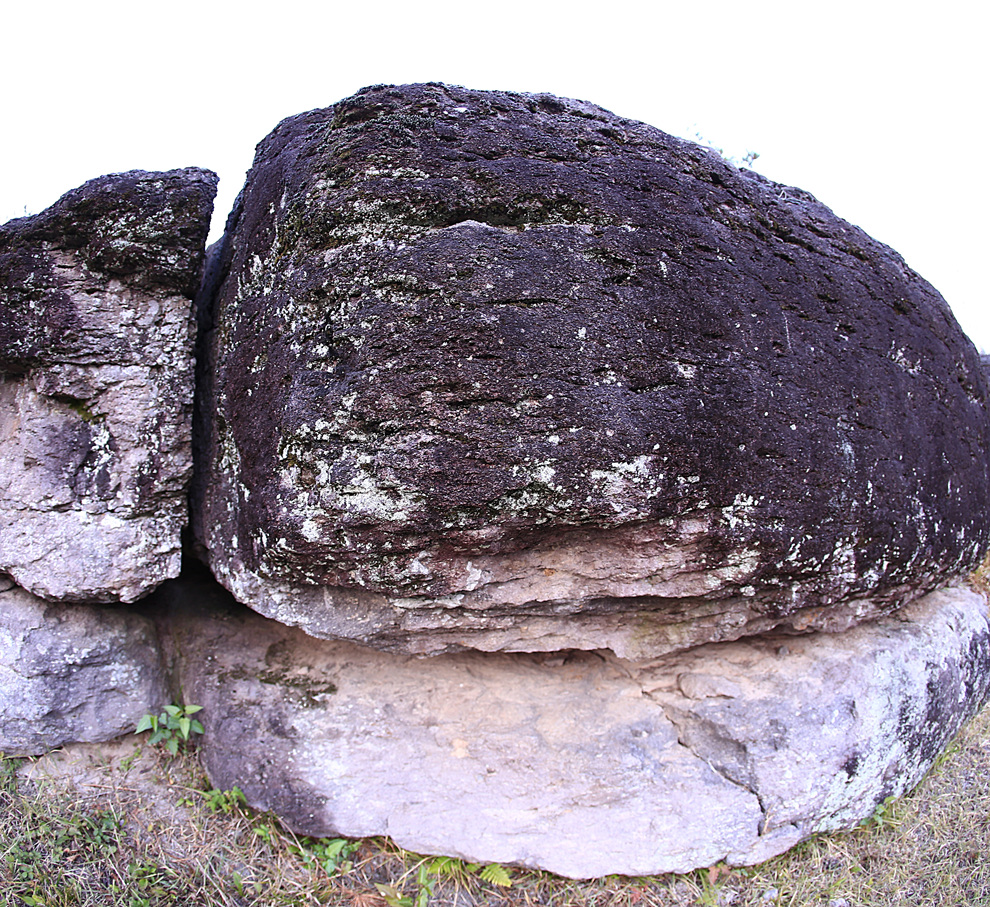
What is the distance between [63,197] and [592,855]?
2923 millimetres

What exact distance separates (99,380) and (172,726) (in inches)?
53.6

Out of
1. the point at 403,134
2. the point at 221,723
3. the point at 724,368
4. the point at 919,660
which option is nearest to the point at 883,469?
the point at 724,368

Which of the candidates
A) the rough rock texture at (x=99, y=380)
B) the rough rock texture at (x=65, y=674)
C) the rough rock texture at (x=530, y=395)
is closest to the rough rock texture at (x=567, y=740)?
the rough rock texture at (x=65, y=674)

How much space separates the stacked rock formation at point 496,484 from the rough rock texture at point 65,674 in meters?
0.01

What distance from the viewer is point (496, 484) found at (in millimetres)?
1623

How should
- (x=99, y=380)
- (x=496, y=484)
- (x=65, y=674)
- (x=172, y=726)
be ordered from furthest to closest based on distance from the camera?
(x=172, y=726)
(x=65, y=674)
(x=99, y=380)
(x=496, y=484)

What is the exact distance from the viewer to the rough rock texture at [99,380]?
2.03m

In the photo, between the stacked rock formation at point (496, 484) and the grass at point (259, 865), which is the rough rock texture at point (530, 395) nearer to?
the stacked rock formation at point (496, 484)

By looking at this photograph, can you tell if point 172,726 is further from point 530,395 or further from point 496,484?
point 530,395

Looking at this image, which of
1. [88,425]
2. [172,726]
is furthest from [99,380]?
[172,726]

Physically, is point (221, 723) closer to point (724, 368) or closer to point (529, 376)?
point (529, 376)

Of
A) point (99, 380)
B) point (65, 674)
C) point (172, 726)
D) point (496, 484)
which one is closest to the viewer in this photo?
point (496, 484)

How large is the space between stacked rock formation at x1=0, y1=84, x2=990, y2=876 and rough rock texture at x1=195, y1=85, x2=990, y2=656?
0.01m

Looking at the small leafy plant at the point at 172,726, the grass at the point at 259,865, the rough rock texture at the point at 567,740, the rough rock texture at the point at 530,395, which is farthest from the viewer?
the small leafy plant at the point at 172,726
